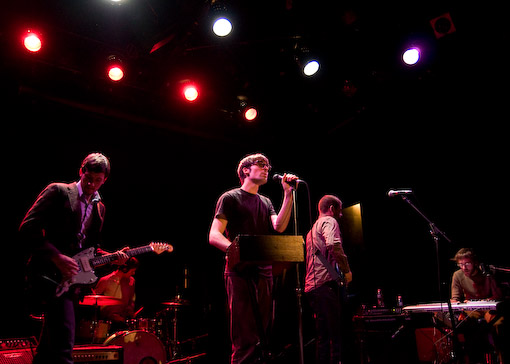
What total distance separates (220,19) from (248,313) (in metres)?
3.86

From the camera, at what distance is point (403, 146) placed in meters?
6.88

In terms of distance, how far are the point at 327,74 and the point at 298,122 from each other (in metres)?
1.19

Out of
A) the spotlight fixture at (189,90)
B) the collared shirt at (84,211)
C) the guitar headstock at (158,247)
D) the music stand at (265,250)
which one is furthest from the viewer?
the spotlight fixture at (189,90)

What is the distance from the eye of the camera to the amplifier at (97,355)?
4.06 m

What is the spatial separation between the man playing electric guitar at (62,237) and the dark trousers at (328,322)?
2.58m

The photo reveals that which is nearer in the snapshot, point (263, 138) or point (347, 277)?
point (347, 277)

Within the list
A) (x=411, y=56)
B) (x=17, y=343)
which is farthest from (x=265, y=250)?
(x=411, y=56)

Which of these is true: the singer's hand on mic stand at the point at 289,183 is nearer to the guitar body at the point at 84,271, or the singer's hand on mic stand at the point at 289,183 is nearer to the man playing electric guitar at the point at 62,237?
the man playing electric guitar at the point at 62,237

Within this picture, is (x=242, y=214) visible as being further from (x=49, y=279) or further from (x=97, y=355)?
(x=97, y=355)

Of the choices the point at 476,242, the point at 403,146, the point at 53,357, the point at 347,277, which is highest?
the point at 403,146

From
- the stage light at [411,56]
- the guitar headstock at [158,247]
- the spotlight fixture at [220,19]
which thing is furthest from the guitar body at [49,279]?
the stage light at [411,56]

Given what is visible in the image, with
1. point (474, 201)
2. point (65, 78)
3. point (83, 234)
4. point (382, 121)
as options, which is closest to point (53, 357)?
point (83, 234)

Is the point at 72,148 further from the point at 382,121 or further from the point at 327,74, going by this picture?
the point at 382,121

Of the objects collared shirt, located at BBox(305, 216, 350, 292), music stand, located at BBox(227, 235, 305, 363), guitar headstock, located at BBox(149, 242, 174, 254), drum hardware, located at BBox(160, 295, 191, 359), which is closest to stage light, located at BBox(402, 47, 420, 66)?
collared shirt, located at BBox(305, 216, 350, 292)
